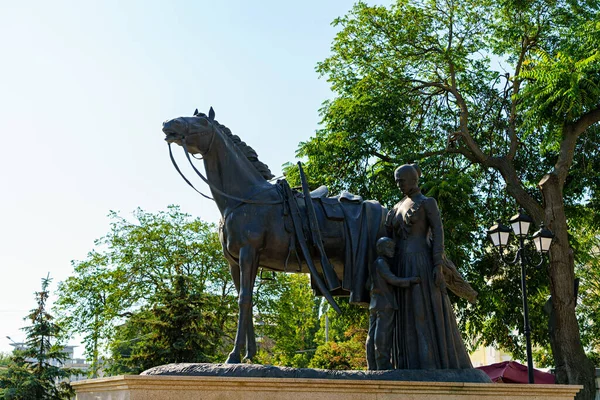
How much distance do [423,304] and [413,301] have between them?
130 millimetres

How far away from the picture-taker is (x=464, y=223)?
22078 millimetres

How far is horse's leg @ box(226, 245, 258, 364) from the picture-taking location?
9.79 meters

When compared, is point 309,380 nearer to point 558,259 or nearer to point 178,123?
point 178,123

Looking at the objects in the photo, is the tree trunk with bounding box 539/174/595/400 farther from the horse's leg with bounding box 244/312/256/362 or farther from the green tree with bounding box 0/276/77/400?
the green tree with bounding box 0/276/77/400

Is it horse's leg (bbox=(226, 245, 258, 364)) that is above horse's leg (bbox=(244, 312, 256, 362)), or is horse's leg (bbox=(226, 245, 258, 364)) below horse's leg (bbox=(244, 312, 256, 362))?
above

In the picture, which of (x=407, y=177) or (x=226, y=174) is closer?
(x=407, y=177)

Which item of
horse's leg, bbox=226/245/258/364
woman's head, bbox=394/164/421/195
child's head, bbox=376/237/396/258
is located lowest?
horse's leg, bbox=226/245/258/364

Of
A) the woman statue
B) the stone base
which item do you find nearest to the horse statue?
the woman statue

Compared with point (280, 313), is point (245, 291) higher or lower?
lower

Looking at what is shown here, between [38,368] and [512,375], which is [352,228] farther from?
[38,368]

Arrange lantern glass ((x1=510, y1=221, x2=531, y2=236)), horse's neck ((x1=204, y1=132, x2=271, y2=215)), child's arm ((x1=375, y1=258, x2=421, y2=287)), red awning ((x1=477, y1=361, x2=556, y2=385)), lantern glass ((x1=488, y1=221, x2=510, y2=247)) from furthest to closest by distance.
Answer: red awning ((x1=477, y1=361, x2=556, y2=385)) → lantern glass ((x1=488, y1=221, x2=510, y2=247)) → lantern glass ((x1=510, y1=221, x2=531, y2=236)) → horse's neck ((x1=204, y1=132, x2=271, y2=215)) → child's arm ((x1=375, y1=258, x2=421, y2=287))

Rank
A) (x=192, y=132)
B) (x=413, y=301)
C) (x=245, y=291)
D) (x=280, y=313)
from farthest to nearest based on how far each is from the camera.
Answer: (x=280, y=313), (x=192, y=132), (x=413, y=301), (x=245, y=291)

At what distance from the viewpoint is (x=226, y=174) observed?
1048cm

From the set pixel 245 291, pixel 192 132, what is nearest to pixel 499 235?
pixel 245 291
